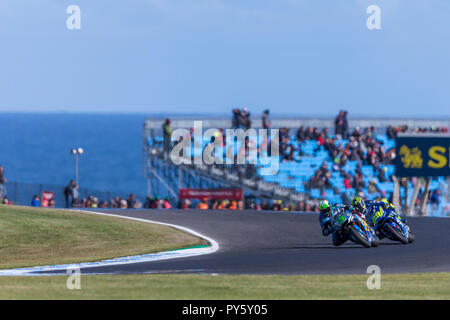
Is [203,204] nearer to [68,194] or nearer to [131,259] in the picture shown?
[68,194]

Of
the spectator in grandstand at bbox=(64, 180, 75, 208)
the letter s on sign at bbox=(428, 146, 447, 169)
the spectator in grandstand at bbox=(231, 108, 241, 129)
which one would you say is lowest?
the spectator in grandstand at bbox=(64, 180, 75, 208)

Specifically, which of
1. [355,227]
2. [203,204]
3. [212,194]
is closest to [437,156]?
[212,194]

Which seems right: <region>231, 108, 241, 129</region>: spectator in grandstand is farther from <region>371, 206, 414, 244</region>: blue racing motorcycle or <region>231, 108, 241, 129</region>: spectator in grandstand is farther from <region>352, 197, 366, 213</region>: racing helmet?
<region>352, 197, 366, 213</region>: racing helmet

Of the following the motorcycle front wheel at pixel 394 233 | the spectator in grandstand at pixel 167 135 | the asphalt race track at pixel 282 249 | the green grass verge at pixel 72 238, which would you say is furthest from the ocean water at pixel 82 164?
the motorcycle front wheel at pixel 394 233

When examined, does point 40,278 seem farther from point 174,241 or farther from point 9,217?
point 9,217

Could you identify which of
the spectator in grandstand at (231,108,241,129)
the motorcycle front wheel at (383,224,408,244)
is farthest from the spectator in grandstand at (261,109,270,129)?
the motorcycle front wheel at (383,224,408,244)

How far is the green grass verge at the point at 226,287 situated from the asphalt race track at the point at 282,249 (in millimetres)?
1351

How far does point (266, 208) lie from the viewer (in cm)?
3284

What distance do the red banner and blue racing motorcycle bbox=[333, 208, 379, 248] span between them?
13.3m

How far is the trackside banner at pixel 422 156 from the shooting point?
102 ft

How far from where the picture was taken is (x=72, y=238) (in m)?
22.1

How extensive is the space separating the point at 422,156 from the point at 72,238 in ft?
45.9

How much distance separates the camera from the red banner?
109 feet
